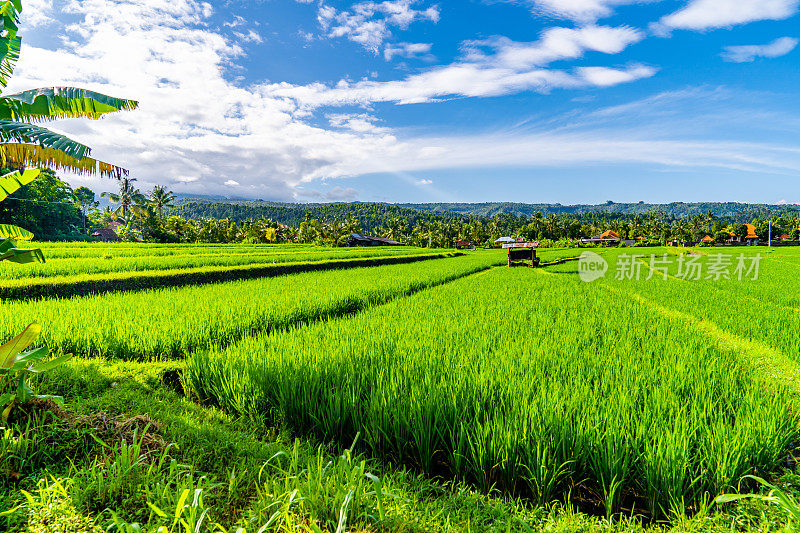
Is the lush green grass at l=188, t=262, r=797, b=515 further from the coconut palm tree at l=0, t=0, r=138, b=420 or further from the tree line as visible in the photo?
the tree line

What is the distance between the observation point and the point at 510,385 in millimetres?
2672

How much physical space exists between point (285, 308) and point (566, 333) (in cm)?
475

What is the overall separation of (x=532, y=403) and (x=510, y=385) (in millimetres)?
361

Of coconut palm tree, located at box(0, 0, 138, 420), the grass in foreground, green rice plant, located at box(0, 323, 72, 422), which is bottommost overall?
the grass in foreground

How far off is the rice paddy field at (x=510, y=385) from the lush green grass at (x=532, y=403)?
0.01 metres

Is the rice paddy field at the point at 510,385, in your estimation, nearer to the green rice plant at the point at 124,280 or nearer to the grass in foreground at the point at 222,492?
the grass in foreground at the point at 222,492

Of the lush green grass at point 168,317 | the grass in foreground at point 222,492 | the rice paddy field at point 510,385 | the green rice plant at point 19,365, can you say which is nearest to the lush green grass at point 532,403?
the rice paddy field at point 510,385

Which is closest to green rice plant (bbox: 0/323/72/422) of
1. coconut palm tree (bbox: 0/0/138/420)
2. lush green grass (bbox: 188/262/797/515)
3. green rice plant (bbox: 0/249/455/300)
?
coconut palm tree (bbox: 0/0/138/420)

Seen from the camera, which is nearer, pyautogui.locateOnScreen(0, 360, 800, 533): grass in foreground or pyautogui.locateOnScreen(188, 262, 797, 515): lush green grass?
pyautogui.locateOnScreen(0, 360, 800, 533): grass in foreground

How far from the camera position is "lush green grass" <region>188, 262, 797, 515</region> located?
204cm

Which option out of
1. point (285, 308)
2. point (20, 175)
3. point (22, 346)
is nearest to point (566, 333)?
point (285, 308)

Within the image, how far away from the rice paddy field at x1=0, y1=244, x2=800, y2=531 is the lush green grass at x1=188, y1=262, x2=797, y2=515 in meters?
0.01

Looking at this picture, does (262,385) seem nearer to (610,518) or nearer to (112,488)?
(112,488)

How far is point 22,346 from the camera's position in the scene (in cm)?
231
